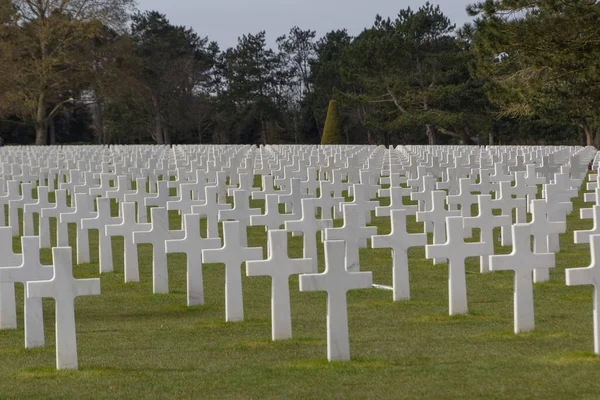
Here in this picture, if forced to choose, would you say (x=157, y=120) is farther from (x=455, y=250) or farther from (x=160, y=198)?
(x=455, y=250)

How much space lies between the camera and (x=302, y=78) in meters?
71.8

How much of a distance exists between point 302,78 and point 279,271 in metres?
65.4

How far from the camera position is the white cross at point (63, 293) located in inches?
241

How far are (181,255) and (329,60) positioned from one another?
5612 cm

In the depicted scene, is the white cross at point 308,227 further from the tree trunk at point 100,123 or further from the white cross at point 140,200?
the tree trunk at point 100,123

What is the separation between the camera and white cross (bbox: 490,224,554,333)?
6.84 metres

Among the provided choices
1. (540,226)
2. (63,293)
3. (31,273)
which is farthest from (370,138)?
(63,293)

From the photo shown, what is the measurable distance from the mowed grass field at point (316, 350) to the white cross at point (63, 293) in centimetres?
12

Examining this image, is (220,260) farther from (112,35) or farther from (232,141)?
(232,141)

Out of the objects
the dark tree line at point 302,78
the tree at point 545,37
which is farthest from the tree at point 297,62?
the tree at point 545,37

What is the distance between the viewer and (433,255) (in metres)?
7.62

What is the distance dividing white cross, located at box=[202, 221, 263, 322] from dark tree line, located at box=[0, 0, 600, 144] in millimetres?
12838

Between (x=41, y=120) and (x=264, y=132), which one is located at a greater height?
(x=41, y=120)

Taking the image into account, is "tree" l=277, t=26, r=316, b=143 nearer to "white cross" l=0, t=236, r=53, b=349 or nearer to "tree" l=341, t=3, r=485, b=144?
"tree" l=341, t=3, r=485, b=144
